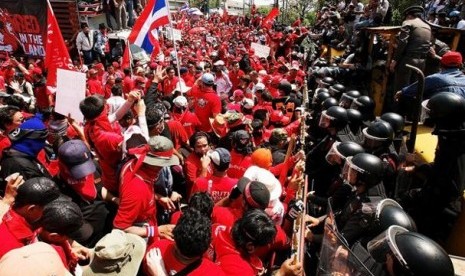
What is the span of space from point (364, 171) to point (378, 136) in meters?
1.36

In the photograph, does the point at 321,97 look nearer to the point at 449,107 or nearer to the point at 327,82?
the point at 327,82

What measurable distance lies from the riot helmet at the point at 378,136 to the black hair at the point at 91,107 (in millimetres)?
3352

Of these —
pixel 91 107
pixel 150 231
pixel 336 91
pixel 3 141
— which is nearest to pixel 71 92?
pixel 91 107

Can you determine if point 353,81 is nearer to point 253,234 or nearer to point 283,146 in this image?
point 283,146

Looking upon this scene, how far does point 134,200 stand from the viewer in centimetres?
302

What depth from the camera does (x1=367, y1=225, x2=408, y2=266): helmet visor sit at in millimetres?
2165

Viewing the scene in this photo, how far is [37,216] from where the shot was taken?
268 cm

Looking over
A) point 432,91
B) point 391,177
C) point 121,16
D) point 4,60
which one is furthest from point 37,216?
point 121,16

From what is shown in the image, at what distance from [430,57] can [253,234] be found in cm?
651

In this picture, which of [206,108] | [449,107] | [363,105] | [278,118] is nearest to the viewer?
[449,107]

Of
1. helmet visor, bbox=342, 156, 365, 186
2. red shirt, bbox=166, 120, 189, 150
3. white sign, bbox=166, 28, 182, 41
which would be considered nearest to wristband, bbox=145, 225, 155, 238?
helmet visor, bbox=342, 156, 365, 186

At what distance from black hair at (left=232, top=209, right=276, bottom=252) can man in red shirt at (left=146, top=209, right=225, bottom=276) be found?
286 mm

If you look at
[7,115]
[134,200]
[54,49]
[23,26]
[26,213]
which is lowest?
[134,200]

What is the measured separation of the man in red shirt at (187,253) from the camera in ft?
7.79
